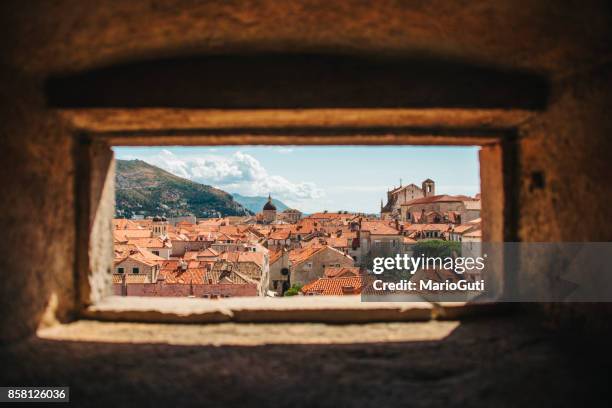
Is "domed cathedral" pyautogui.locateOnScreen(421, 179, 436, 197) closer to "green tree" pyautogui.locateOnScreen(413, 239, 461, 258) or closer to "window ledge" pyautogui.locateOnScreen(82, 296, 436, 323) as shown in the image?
"green tree" pyautogui.locateOnScreen(413, 239, 461, 258)

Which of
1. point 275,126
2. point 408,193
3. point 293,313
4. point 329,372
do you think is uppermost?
point 408,193

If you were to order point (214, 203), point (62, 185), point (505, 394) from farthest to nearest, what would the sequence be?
point (214, 203) < point (62, 185) < point (505, 394)

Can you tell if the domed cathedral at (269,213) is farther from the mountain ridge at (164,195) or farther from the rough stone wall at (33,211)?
the rough stone wall at (33,211)

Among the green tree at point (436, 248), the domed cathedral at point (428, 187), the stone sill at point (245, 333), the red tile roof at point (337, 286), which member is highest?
Result: the domed cathedral at point (428, 187)

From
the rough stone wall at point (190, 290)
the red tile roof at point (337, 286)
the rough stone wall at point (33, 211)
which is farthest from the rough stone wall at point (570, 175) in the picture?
the rough stone wall at point (190, 290)

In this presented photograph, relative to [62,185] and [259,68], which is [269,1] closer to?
[259,68]

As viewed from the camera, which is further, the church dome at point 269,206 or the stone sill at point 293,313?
the church dome at point 269,206

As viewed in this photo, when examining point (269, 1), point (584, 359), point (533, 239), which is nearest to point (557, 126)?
point (533, 239)

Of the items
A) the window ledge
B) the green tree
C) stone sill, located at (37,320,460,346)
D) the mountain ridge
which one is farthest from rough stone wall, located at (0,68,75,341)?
the mountain ridge

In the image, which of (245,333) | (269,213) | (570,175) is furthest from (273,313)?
(269,213)

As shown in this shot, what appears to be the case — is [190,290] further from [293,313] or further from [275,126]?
[275,126]

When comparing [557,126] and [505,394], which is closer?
[505,394]
